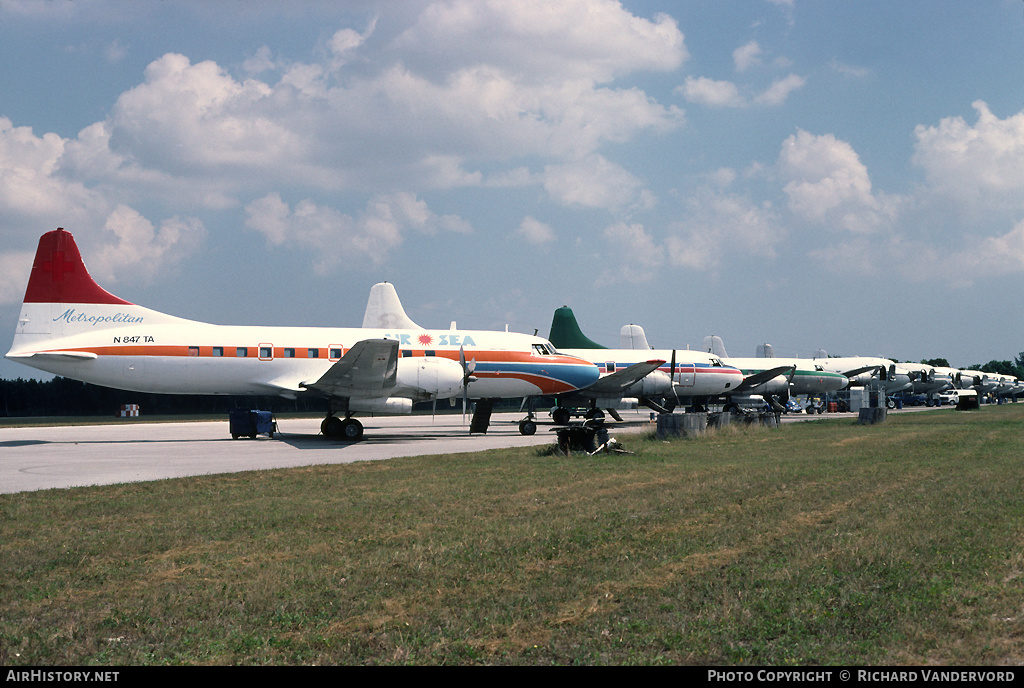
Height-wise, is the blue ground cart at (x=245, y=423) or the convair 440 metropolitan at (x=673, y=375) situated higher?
the convair 440 metropolitan at (x=673, y=375)

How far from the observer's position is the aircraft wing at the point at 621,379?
37688 millimetres

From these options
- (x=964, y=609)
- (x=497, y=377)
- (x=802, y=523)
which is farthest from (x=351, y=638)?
(x=497, y=377)

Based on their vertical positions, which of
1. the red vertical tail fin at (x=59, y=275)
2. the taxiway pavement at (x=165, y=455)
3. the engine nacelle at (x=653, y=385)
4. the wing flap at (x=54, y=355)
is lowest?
the taxiway pavement at (x=165, y=455)

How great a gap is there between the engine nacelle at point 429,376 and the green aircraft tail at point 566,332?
26.5 m

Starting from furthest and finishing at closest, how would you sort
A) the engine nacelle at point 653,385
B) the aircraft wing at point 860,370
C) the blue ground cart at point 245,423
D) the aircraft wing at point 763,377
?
the aircraft wing at point 860,370 < the aircraft wing at point 763,377 < the engine nacelle at point 653,385 < the blue ground cart at point 245,423

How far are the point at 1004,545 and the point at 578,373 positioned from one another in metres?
24.9

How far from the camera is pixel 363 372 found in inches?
1043

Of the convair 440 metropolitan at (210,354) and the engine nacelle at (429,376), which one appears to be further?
the engine nacelle at (429,376)

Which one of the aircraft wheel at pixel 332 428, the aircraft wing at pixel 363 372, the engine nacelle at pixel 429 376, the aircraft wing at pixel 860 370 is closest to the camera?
the aircraft wing at pixel 363 372

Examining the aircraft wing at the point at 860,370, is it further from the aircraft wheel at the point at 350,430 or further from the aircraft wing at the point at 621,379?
the aircraft wheel at the point at 350,430

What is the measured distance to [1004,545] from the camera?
325 inches

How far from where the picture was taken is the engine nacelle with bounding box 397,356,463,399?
28.3m

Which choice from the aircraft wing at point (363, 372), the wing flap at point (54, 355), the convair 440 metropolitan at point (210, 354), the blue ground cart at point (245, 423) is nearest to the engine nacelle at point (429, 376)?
the convair 440 metropolitan at point (210, 354)

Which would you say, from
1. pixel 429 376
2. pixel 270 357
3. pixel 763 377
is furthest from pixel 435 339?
pixel 763 377
